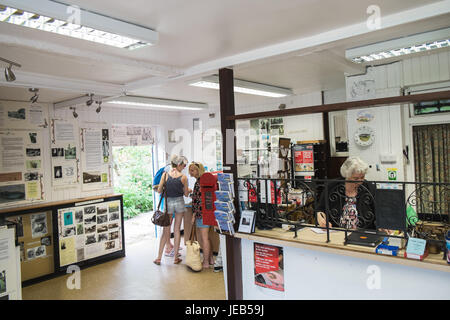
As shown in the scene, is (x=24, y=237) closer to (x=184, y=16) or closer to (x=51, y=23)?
(x=51, y=23)

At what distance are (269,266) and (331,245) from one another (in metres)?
0.83

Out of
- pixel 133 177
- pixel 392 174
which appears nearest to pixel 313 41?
pixel 392 174

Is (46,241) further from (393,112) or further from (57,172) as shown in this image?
(393,112)

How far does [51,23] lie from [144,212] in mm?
8659

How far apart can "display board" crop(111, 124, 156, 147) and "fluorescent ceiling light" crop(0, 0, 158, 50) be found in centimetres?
452

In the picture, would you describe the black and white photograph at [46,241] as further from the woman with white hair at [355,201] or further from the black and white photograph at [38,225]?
the woman with white hair at [355,201]

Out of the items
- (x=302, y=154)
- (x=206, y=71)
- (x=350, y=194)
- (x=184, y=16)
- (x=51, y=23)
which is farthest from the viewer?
(x=302, y=154)

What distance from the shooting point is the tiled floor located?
4.77 meters

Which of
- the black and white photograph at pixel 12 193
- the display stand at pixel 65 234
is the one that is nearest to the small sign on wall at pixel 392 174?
the display stand at pixel 65 234

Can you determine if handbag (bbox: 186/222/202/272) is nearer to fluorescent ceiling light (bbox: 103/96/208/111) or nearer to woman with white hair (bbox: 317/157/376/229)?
fluorescent ceiling light (bbox: 103/96/208/111)

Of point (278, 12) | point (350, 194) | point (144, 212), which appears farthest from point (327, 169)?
point (144, 212)

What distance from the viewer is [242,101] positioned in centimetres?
710

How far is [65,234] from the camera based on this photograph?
5844 millimetres

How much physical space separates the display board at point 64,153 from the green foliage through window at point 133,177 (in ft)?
11.4
